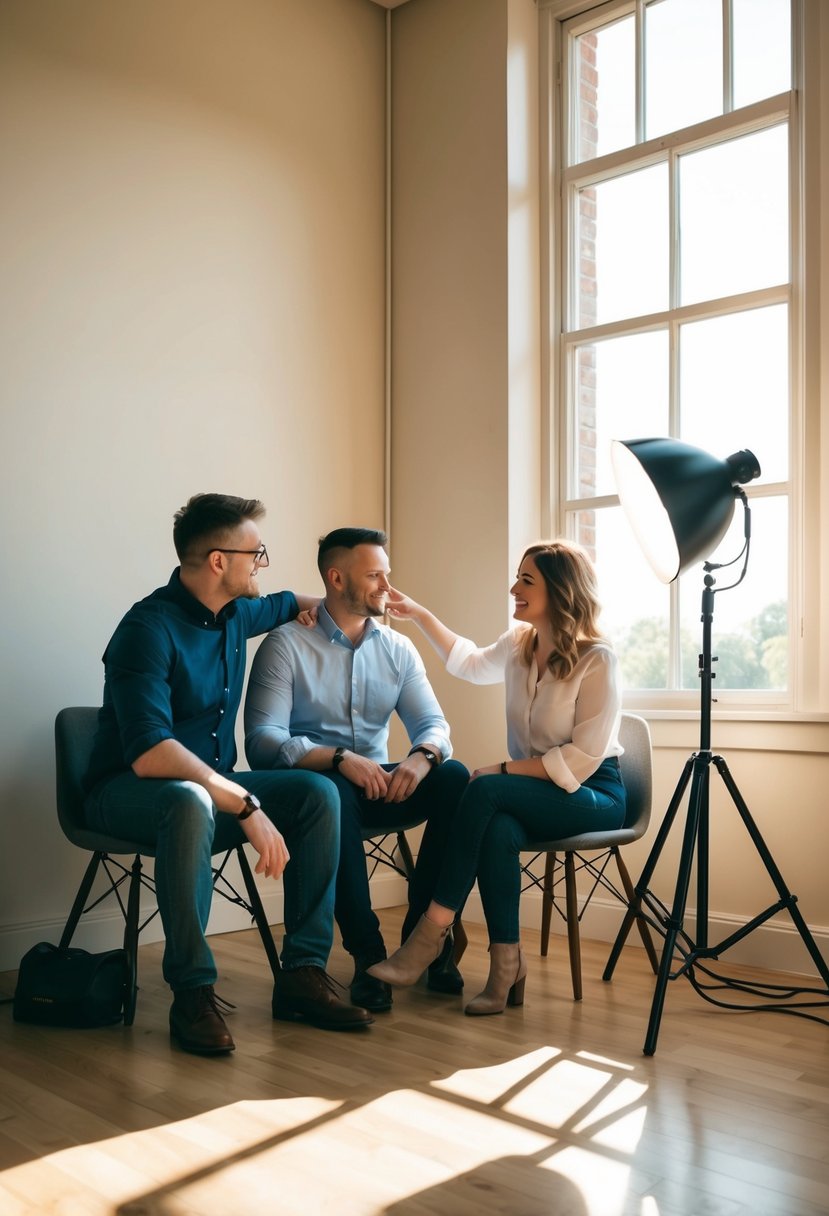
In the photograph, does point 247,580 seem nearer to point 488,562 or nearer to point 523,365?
point 488,562

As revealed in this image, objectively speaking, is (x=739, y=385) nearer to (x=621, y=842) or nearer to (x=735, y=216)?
(x=735, y=216)

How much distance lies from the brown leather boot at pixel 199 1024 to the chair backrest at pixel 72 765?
51 centimetres

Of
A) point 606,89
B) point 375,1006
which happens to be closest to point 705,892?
point 375,1006

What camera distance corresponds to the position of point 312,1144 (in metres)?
1.94

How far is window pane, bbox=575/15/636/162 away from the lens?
3777 mm

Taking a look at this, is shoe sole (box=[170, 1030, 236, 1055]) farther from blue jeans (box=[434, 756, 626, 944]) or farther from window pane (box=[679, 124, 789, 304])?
window pane (box=[679, 124, 789, 304])

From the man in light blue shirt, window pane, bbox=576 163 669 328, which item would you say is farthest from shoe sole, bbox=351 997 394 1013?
window pane, bbox=576 163 669 328

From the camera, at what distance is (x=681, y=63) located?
3605 mm

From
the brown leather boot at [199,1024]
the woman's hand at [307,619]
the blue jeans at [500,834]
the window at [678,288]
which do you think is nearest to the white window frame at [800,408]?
the window at [678,288]

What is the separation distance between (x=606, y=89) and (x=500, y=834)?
2.64 metres

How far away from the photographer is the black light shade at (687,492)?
2.53 m

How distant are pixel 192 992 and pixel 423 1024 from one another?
1.83 ft

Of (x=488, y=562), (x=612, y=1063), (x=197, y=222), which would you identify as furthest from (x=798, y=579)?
(x=197, y=222)

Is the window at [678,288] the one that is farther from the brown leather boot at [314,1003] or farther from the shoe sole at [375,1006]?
the brown leather boot at [314,1003]
